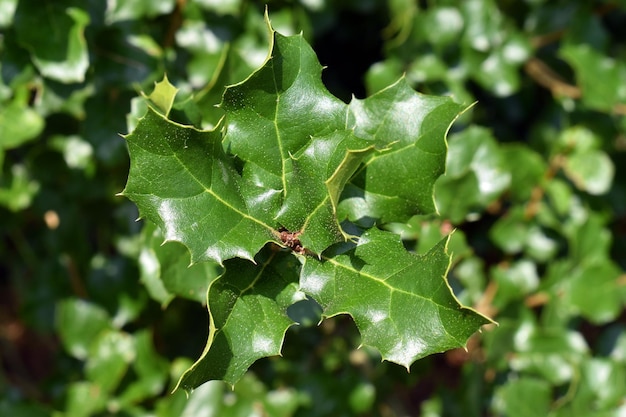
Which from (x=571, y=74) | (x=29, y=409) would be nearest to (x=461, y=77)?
(x=571, y=74)

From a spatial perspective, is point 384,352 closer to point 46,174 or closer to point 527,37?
point 46,174

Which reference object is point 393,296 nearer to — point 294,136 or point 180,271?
point 294,136

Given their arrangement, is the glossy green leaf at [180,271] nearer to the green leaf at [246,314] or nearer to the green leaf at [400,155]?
the green leaf at [246,314]

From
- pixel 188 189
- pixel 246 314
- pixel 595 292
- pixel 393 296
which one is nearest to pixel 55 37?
pixel 188 189

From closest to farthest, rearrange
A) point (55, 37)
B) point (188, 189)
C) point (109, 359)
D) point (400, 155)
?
point (188, 189), point (400, 155), point (55, 37), point (109, 359)

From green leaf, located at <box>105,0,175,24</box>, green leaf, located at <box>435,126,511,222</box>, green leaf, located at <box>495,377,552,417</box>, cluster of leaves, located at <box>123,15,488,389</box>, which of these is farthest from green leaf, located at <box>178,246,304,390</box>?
green leaf, located at <box>495,377,552,417</box>

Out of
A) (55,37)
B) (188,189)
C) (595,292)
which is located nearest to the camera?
(188,189)

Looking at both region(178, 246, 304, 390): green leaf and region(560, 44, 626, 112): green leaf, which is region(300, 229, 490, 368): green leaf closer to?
region(178, 246, 304, 390): green leaf

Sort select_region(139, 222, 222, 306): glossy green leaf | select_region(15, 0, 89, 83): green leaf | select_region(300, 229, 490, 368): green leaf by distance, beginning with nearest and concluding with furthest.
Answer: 1. select_region(300, 229, 490, 368): green leaf
2. select_region(139, 222, 222, 306): glossy green leaf
3. select_region(15, 0, 89, 83): green leaf
